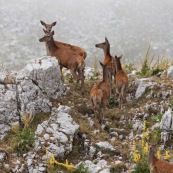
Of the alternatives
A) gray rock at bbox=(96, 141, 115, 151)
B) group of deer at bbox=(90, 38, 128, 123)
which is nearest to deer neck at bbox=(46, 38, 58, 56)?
group of deer at bbox=(90, 38, 128, 123)

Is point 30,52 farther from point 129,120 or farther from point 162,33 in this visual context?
point 129,120

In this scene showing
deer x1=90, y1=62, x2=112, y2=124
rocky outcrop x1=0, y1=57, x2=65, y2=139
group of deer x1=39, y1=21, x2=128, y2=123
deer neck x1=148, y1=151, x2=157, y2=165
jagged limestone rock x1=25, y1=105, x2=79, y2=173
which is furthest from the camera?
group of deer x1=39, y1=21, x2=128, y2=123

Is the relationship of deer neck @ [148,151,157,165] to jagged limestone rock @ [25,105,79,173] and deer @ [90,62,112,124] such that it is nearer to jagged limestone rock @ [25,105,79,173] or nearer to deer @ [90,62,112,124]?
jagged limestone rock @ [25,105,79,173]

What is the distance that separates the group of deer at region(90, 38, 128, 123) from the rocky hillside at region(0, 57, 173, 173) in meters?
0.54

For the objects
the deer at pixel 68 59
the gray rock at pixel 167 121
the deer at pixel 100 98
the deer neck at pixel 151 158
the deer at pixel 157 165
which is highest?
the deer at pixel 68 59

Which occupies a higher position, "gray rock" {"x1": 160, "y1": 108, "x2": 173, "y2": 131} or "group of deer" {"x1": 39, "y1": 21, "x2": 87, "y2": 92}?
"group of deer" {"x1": 39, "y1": 21, "x2": 87, "y2": 92}

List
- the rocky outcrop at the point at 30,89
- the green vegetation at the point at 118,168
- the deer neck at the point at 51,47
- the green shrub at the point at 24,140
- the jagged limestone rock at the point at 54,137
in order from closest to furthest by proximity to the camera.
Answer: the green vegetation at the point at 118,168
the jagged limestone rock at the point at 54,137
the green shrub at the point at 24,140
the rocky outcrop at the point at 30,89
the deer neck at the point at 51,47

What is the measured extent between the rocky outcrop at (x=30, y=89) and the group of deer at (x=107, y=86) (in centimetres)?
158

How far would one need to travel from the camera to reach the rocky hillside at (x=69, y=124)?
13.3 metres

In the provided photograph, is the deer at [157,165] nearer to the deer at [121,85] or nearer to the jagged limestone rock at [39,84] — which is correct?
the deer at [121,85]

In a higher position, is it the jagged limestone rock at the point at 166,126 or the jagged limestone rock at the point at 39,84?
the jagged limestone rock at the point at 39,84

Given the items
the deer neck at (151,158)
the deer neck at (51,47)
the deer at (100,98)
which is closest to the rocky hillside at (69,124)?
the deer at (100,98)

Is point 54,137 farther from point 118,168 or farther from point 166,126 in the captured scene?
point 166,126

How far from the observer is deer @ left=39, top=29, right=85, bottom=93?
54.5ft
